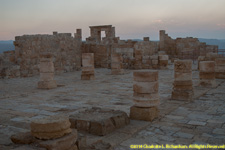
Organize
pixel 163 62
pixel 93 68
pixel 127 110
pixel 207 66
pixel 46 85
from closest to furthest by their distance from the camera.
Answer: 1. pixel 127 110
2. pixel 207 66
3. pixel 46 85
4. pixel 93 68
5. pixel 163 62

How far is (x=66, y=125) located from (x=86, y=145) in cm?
59

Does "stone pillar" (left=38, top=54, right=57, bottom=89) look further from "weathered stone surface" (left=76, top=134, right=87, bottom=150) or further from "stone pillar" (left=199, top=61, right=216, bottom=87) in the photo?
"weathered stone surface" (left=76, top=134, right=87, bottom=150)

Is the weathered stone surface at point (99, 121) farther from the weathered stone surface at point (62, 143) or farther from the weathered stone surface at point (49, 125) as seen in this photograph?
the weathered stone surface at point (49, 125)

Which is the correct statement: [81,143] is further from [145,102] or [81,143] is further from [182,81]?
[182,81]

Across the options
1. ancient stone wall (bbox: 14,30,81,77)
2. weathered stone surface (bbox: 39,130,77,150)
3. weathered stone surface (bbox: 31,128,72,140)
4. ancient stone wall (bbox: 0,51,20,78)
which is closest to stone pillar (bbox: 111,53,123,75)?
ancient stone wall (bbox: 14,30,81,77)

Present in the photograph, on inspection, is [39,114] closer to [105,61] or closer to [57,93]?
[57,93]

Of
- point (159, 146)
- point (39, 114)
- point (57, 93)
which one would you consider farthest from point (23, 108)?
point (159, 146)

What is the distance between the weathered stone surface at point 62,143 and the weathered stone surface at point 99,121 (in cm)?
90

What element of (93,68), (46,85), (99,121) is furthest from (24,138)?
(93,68)

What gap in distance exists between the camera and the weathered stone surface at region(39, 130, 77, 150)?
11.5ft

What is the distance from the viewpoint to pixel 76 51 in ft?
62.3

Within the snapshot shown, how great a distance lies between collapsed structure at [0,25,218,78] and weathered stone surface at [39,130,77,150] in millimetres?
7776

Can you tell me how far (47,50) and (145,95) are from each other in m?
11.4

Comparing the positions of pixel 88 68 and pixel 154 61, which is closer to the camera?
pixel 88 68
